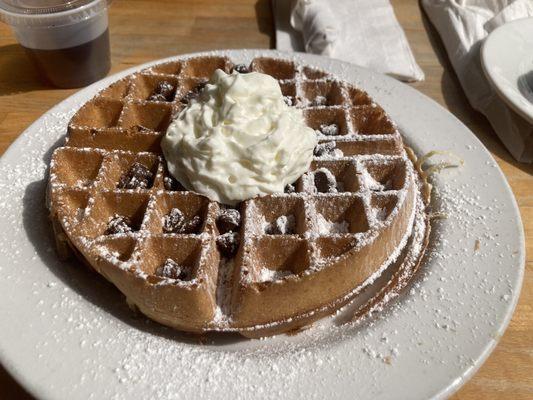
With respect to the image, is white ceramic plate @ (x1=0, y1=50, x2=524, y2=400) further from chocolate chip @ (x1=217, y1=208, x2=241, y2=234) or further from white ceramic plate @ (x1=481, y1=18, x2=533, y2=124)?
white ceramic plate @ (x1=481, y1=18, x2=533, y2=124)

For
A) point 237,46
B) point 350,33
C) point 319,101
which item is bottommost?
point 237,46

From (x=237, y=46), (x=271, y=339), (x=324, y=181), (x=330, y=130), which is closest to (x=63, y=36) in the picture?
(x=237, y=46)

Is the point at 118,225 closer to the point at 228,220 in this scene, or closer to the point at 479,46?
the point at 228,220

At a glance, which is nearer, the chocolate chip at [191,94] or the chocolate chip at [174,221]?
the chocolate chip at [174,221]

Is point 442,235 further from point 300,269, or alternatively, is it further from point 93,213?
point 93,213

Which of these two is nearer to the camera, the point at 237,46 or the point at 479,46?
the point at 479,46

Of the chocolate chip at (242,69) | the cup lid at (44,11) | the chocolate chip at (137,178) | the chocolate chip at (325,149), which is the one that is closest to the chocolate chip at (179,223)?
the chocolate chip at (137,178)

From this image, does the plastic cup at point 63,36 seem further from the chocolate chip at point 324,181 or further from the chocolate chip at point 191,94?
the chocolate chip at point 324,181
